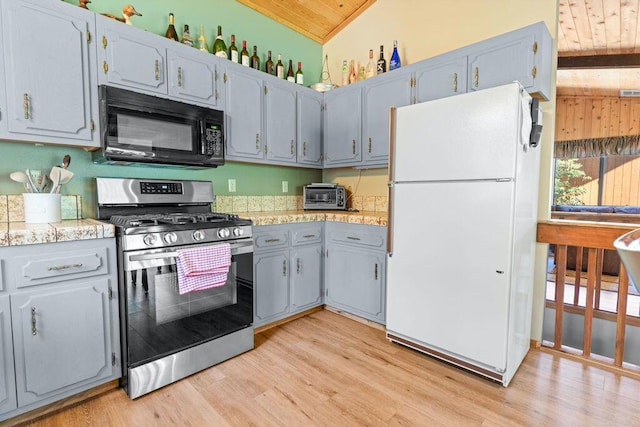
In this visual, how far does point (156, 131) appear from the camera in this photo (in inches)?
80.9

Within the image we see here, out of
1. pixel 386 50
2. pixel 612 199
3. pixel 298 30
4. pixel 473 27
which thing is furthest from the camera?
pixel 612 199

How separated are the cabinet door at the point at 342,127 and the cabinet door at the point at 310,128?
0.07 meters

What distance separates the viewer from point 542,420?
154 centimetres

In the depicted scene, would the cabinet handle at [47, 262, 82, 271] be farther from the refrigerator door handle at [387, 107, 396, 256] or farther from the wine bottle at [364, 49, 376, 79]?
the wine bottle at [364, 49, 376, 79]

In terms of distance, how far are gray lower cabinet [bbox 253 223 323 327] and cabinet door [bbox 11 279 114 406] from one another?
0.99m

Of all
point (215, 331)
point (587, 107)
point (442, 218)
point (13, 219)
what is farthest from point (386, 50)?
point (587, 107)

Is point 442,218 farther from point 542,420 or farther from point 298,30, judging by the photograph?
point 298,30

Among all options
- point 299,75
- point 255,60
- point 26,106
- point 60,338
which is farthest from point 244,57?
point 60,338

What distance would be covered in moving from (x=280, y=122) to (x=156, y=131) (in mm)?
1098

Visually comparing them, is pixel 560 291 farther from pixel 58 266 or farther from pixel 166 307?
pixel 58 266

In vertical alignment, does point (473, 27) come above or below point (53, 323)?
above

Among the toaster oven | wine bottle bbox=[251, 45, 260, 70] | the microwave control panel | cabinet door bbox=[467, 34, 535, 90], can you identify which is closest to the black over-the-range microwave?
the microwave control panel

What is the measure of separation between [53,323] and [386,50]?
10.9 feet

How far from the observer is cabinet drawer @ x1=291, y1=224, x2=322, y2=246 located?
2611 millimetres
